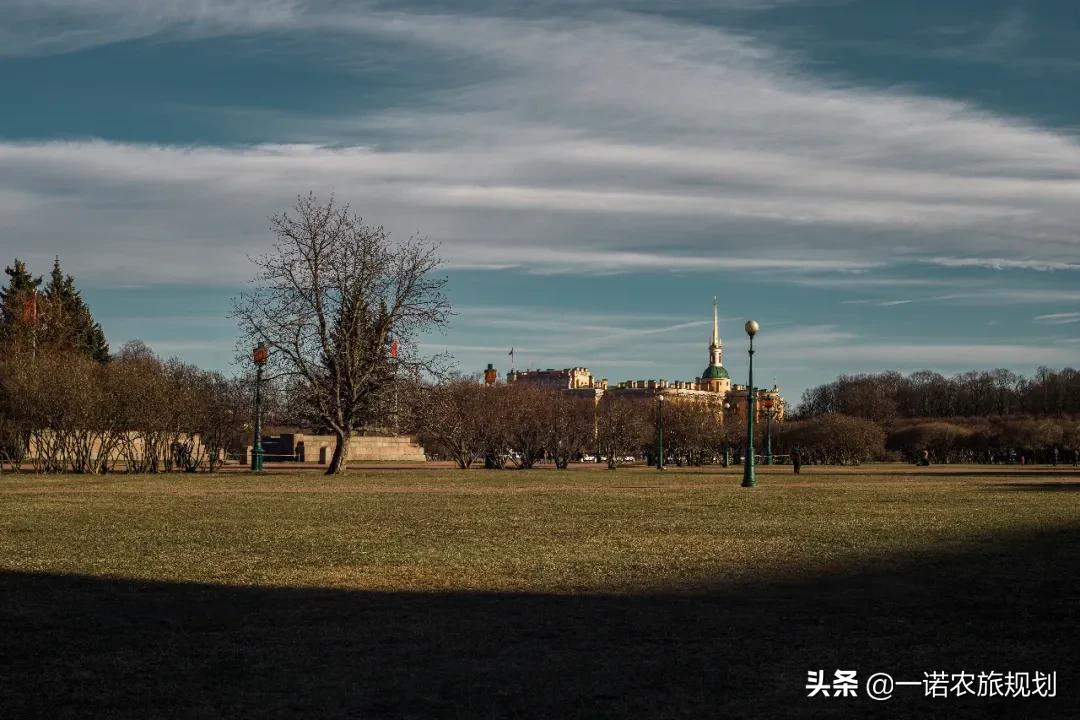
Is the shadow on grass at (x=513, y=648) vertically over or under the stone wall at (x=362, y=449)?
under

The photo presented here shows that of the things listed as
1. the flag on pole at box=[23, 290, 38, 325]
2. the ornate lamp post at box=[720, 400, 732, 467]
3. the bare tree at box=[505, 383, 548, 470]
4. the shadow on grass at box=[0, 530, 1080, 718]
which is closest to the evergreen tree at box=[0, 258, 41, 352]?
the flag on pole at box=[23, 290, 38, 325]

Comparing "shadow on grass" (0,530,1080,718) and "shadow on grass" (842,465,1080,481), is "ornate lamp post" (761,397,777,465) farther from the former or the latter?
"shadow on grass" (0,530,1080,718)

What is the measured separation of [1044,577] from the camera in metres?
13.3

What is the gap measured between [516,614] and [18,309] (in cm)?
7657

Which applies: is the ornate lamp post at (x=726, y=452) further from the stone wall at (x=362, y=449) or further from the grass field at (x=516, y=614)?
the grass field at (x=516, y=614)

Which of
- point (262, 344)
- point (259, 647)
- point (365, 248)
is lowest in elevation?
point (259, 647)

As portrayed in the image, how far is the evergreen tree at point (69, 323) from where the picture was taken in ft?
241

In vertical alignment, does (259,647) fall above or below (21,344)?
below

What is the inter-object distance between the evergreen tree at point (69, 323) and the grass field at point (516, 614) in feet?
181

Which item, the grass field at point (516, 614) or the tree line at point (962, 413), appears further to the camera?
the tree line at point (962, 413)

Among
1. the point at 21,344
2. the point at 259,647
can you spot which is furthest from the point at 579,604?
the point at 21,344

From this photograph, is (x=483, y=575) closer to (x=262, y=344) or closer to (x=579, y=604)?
(x=579, y=604)

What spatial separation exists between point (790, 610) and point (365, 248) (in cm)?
4181

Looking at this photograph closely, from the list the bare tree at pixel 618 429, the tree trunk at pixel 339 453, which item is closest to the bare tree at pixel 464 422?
the tree trunk at pixel 339 453
